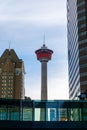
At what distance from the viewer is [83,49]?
473ft

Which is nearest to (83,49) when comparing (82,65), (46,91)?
(82,65)

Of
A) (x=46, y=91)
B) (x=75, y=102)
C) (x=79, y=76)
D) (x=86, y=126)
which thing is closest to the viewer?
(x=86, y=126)

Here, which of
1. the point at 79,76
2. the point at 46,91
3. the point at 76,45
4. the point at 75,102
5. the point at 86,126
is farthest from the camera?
the point at 46,91

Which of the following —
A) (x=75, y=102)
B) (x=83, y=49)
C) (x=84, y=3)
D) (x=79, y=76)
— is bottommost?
(x=75, y=102)

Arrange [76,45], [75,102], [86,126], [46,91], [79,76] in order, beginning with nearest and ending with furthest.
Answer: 1. [86,126]
2. [75,102]
3. [79,76]
4. [76,45]
5. [46,91]

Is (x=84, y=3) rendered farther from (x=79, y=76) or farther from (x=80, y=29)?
(x=79, y=76)

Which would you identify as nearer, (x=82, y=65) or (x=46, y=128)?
(x=46, y=128)

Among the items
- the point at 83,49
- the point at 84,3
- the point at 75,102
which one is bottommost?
the point at 75,102

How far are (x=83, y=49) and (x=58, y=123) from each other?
9802cm

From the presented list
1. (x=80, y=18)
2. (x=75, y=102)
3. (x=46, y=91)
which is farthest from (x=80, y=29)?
(x=75, y=102)

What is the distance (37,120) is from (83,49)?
9723 cm

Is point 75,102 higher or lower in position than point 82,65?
lower

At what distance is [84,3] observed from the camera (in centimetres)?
14900

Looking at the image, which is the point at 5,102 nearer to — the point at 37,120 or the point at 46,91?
the point at 37,120
